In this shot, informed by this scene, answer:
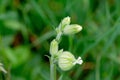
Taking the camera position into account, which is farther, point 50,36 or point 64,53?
point 50,36

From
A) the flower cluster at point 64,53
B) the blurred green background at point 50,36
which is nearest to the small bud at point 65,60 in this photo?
the flower cluster at point 64,53

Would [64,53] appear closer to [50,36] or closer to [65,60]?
[65,60]

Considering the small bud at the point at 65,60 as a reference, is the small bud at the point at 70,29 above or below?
above

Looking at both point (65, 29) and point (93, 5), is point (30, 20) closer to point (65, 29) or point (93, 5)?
point (93, 5)

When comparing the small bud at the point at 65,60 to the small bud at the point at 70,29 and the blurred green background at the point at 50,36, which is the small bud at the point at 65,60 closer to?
the small bud at the point at 70,29

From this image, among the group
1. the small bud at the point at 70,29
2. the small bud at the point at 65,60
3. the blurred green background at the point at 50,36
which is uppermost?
the blurred green background at the point at 50,36

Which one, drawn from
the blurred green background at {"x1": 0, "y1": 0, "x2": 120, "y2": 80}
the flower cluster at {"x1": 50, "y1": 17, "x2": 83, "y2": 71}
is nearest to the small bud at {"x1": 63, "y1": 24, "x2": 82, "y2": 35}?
the flower cluster at {"x1": 50, "y1": 17, "x2": 83, "y2": 71}

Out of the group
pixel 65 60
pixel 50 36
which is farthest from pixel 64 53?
pixel 50 36

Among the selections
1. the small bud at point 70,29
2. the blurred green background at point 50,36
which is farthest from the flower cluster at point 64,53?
the blurred green background at point 50,36

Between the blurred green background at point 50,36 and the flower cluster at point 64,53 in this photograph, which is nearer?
the flower cluster at point 64,53
